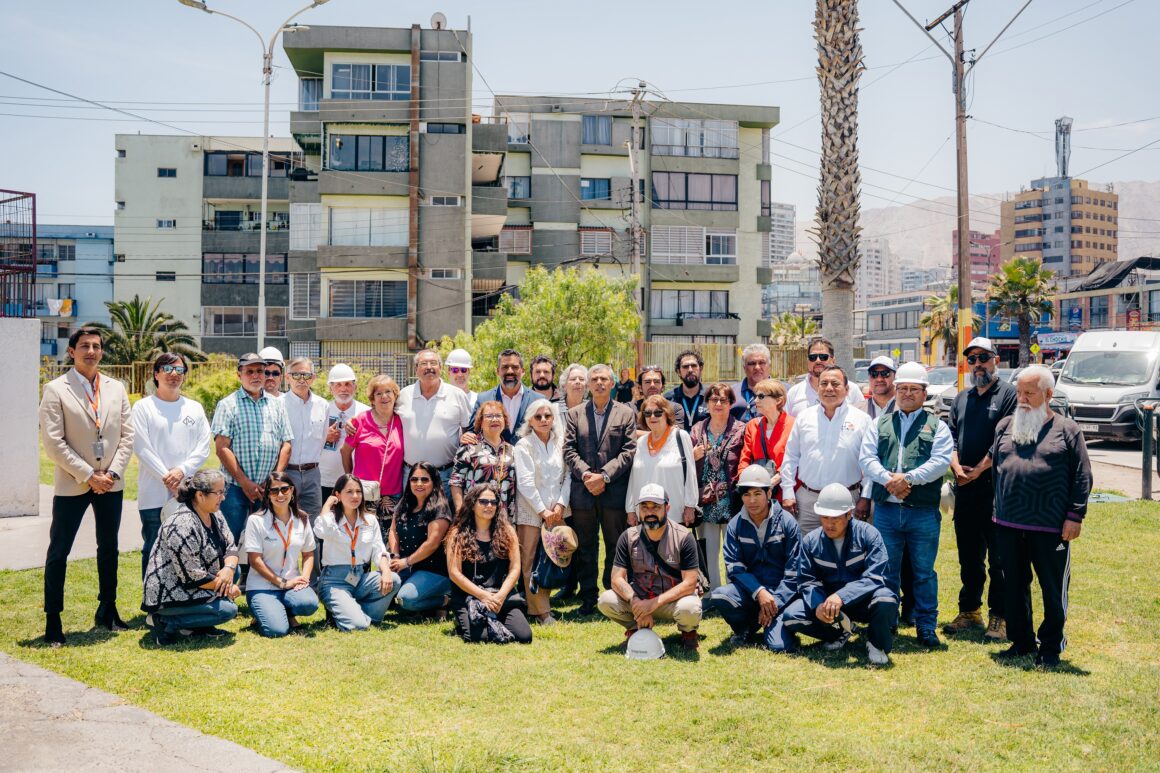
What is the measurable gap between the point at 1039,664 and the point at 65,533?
732 centimetres

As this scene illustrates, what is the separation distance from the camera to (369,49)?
39312mm

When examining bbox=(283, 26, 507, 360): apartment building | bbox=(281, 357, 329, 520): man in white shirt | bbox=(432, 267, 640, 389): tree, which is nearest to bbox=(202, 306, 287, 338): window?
bbox=(283, 26, 507, 360): apartment building

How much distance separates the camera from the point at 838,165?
15.9 metres

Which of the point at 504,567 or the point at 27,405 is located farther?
the point at 27,405

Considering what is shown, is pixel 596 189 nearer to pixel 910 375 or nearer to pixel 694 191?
pixel 694 191

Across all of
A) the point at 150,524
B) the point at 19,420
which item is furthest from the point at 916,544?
the point at 19,420

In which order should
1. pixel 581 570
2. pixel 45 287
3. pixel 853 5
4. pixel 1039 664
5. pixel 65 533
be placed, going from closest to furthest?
pixel 1039 664 < pixel 65 533 < pixel 581 570 < pixel 853 5 < pixel 45 287

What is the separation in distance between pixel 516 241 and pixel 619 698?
43205 mm

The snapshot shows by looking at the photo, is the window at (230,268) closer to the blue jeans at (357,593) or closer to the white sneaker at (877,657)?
the blue jeans at (357,593)

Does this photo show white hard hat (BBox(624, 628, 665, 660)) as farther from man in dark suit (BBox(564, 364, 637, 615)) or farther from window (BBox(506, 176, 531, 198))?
window (BBox(506, 176, 531, 198))

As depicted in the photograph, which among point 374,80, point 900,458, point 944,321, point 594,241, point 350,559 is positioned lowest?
point 350,559

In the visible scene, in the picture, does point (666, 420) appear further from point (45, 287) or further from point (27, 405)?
point (45, 287)

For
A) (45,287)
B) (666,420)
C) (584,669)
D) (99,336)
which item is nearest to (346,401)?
(99,336)

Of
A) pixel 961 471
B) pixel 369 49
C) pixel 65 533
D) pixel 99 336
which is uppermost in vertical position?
pixel 369 49
